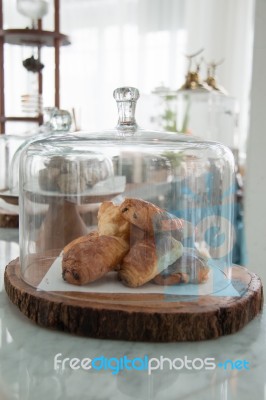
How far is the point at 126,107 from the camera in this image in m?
0.68

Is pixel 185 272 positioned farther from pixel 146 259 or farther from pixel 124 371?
pixel 124 371

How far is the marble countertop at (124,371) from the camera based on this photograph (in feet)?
1.44

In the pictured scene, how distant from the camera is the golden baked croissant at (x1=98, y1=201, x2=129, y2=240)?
0.62 m

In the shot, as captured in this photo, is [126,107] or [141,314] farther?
[126,107]

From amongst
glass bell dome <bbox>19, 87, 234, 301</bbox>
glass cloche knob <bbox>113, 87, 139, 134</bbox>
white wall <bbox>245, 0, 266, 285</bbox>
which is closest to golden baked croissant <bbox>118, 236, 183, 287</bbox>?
glass bell dome <bbox>19, 87, 234, 301</bbox>

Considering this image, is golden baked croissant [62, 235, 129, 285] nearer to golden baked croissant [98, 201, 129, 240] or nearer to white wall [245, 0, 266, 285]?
golden baked croissant [98, 201, 129, 240]

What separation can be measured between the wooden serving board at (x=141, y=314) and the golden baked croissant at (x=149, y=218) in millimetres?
87

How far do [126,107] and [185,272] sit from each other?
24 centimetres

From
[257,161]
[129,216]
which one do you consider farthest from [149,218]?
[257,161]

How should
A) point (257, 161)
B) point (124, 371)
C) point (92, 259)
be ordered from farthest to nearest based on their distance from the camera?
point (257, 161) → point (92, 259) → point (124, 371)

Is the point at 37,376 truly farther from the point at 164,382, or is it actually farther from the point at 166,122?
the point at 166,122

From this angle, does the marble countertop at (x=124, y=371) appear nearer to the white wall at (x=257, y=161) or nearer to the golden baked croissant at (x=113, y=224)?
the golden baked croissant at (x=113, y=224)

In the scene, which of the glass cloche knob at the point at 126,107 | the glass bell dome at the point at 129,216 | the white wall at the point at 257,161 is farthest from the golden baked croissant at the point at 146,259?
the white wall at the point at 257,161

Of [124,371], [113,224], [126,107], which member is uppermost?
[126,107]
